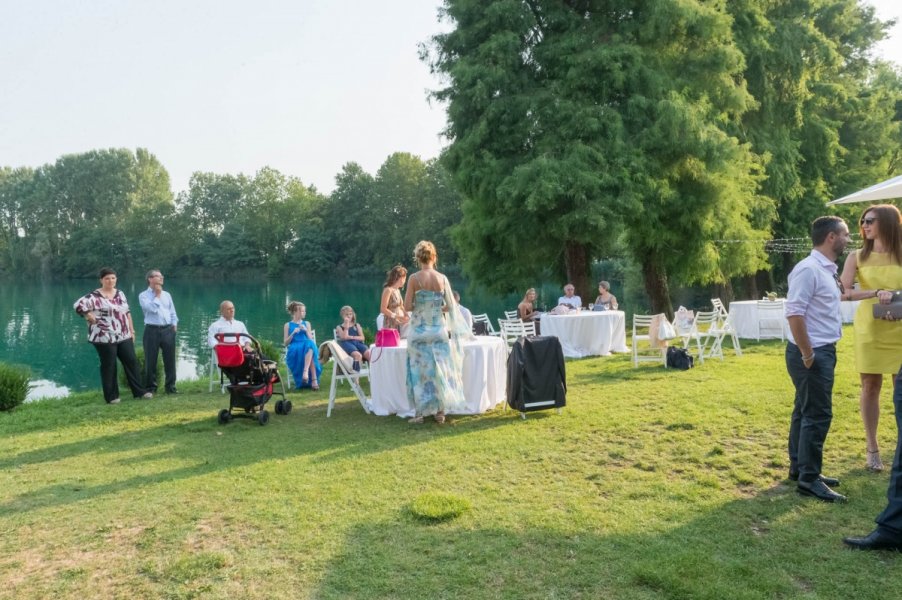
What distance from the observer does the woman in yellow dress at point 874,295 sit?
434 centimetres

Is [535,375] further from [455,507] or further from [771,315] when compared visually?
[771,315]

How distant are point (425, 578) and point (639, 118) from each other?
46.7 feet

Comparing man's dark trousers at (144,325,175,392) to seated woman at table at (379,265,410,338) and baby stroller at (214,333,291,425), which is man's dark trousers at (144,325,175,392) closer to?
baby stroller at (214,333,291,425)

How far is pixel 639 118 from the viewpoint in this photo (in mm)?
15398

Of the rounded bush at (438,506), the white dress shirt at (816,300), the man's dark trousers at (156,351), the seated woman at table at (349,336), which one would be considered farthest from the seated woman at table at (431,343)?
the man's dark trousers at (156,351)

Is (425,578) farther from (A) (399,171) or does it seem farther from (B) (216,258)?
(B) (216,258)

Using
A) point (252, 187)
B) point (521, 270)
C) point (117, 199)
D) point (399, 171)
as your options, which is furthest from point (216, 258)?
point (521, 270)

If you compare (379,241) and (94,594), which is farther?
(379,241)

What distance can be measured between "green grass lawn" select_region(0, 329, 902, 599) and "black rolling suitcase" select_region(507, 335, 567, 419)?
0.24m

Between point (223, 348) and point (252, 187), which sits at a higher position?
point (252, 187)

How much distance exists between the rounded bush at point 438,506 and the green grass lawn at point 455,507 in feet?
0.07

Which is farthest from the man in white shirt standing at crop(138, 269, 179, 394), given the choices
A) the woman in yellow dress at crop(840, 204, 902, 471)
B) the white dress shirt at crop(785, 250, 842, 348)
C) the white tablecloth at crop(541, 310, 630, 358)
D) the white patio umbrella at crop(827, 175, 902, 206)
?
the white patio umbrella at crop(827, 175, 902, 206)

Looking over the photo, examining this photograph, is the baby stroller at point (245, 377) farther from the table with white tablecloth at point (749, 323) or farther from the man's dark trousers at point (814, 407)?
the table with white tablecloth at point (749, 323)

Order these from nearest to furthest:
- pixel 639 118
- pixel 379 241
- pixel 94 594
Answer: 1. pixel 94 594
2. pixel 639 118
3. pixel 379 241
